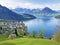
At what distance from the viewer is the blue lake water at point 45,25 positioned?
23.9 ft

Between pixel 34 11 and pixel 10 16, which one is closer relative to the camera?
pixel 34 11

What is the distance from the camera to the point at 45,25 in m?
7.48

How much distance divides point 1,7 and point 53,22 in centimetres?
266

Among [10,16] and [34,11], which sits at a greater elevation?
[34,11]

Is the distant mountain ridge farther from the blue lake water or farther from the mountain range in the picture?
the blue lake water

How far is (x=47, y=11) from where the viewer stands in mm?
7762

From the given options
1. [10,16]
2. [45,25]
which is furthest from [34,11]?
[10,16]

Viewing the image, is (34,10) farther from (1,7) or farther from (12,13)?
(1,7)

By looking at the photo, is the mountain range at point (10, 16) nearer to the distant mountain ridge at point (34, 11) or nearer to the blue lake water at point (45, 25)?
the distant mountain ridge at point (34, 11)

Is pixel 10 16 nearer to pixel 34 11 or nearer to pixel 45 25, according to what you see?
pixel 34 11

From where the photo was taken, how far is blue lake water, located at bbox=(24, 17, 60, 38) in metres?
7.27

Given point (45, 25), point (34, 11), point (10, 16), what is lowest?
point (45, 25)

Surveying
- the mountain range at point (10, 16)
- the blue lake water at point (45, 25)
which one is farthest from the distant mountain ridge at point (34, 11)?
the blue lake water at point (45, 25)

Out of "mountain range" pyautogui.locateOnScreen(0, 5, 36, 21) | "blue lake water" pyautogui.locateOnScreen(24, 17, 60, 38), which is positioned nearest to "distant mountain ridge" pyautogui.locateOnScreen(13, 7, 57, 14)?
"mountain range" pyautogui.locateOnScreen(0, 5, 36, 21)
